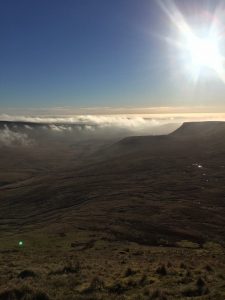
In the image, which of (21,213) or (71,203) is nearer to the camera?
(21,213)

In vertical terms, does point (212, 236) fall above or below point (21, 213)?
above

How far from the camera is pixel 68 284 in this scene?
2783cm

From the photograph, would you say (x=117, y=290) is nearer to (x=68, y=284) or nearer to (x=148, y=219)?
(x=68, y=284)

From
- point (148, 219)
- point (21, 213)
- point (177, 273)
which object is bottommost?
point (21, 213)

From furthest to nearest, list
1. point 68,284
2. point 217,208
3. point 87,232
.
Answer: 1. point 217,208
2. point 87,232
3. point 68,284

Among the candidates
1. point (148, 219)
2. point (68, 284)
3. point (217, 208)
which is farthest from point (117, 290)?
point (217, 208)

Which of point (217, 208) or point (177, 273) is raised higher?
point (177, 273)

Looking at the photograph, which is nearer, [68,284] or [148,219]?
[68,284]

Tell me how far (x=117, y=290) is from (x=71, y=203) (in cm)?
→ 15206

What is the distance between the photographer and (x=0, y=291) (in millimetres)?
25594

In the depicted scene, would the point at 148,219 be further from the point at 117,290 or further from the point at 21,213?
the point at 117,290

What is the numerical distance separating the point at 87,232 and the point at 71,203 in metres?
85.5

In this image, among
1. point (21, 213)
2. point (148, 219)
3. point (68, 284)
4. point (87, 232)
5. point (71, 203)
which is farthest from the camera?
point (71, 203)

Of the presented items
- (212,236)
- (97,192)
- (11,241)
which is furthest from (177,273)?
(97,192)
